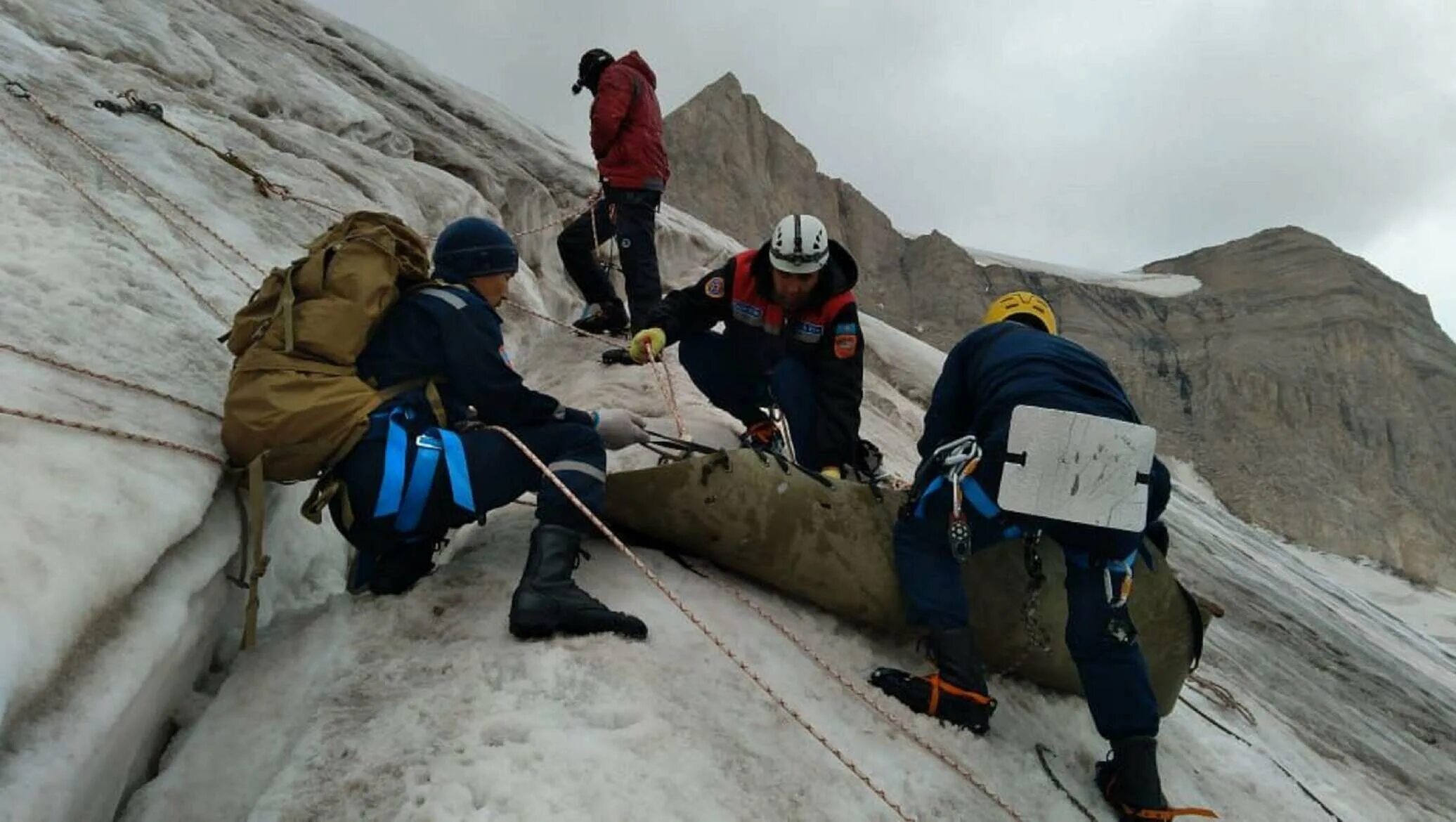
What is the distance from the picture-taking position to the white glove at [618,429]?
3850mm

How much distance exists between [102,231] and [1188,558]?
32.4 feet

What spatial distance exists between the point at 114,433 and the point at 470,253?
1.36 m

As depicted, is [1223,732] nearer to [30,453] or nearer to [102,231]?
[30,453]

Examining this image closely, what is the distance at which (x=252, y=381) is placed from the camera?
293 cm

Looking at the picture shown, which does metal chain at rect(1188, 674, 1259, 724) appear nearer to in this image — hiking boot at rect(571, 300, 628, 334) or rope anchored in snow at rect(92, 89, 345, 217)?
hiking boot at rect(571, 300, 628, 334)

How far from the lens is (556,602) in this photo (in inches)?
113

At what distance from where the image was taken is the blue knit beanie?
137 inches

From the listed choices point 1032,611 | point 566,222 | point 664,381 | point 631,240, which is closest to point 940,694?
point 1032,611

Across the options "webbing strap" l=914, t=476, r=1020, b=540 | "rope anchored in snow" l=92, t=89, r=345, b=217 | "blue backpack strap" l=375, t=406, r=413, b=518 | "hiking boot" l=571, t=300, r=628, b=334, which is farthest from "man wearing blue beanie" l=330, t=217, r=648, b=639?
"hiking boot" l=571, t=300, r=628, b=334

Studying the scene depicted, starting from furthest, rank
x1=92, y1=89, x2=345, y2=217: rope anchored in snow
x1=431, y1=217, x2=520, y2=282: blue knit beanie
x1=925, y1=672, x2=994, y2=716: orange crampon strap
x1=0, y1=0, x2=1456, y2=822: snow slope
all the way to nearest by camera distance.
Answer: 1. x1=92, y1=89, x2=345, y2=217: rope anchored in snow
2. x1=431, y1=217, x2=520, y2=282: blue knit beanie
3. x1=925, y1=672, x2=994, y2=716: orange crampon strap
4. x1=0, y1=0, x2=1456, y2=822: snow slope

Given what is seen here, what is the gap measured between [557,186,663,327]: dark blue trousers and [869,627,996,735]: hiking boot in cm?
410

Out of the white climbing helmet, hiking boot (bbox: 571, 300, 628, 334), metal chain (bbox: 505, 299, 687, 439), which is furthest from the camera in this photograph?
hiking boot (bbox: 571, 300, 628, 334)

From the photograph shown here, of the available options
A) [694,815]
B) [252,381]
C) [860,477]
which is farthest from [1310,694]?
[252,381]

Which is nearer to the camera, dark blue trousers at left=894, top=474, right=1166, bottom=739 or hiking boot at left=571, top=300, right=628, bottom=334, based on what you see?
dark blue trousers at left=894, top=474, right=1166, bottom=739
